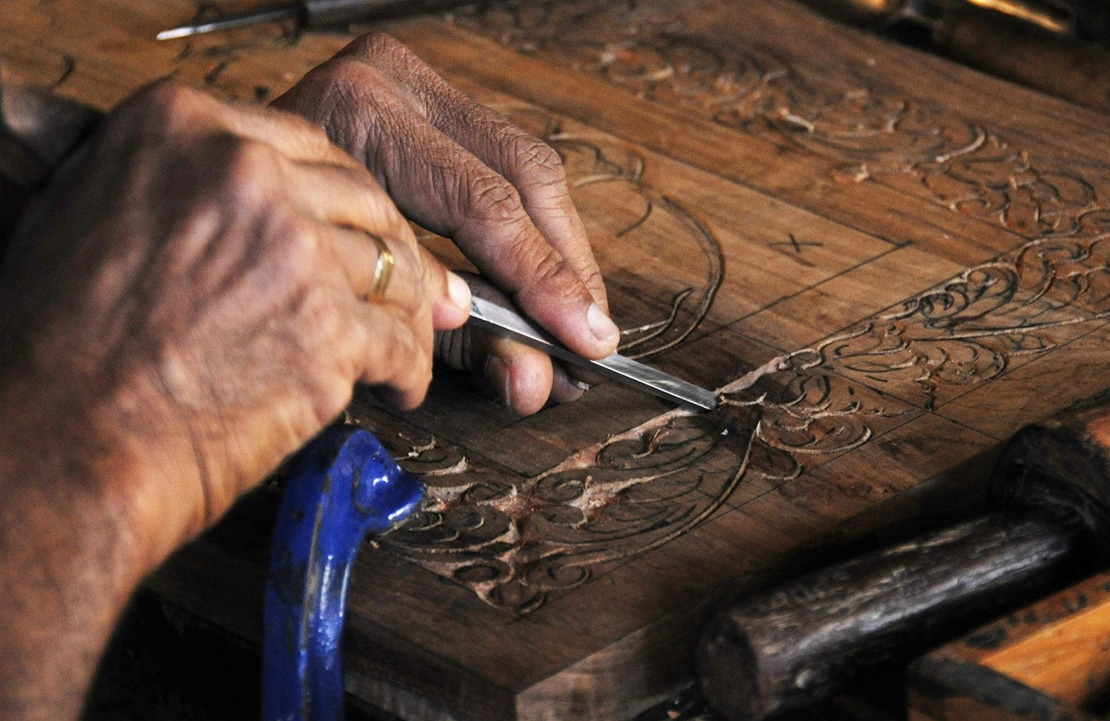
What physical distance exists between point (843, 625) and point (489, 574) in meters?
0.30

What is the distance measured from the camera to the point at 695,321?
1445mm

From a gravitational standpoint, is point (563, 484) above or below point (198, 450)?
below

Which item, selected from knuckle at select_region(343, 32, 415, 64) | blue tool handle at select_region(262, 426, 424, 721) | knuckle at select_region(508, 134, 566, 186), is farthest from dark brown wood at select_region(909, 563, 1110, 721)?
knuckle at select_region(343, 32, 415, 64)

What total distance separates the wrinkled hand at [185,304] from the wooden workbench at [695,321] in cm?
21

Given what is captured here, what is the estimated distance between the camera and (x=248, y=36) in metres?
2.12

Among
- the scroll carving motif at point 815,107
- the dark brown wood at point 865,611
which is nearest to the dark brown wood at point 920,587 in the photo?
the dark brown wood at point 865,611

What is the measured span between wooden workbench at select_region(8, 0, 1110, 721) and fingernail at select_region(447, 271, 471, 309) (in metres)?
0.18

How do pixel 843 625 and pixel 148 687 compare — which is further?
pixel 148 687

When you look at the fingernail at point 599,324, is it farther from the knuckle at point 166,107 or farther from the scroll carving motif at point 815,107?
the scroll carving motif at point 815,107

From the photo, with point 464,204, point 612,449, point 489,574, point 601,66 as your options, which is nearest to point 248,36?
point 601,66

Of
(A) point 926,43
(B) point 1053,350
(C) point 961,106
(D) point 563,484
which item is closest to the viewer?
(D) point 563,484

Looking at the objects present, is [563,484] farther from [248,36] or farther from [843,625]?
[248,36]

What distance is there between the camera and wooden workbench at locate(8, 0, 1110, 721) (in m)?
1.05

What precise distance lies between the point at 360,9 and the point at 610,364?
1.08m
